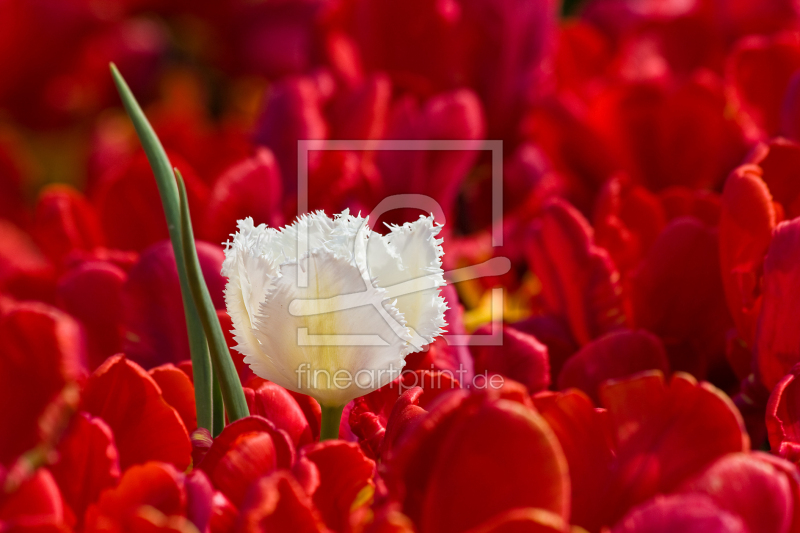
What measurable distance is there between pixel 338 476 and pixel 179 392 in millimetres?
76

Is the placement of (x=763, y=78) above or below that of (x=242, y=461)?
above

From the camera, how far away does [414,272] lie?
0.27 metres

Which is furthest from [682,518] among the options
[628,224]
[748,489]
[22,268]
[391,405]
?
[22,268]

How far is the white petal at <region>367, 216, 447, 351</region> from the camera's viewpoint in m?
0.26

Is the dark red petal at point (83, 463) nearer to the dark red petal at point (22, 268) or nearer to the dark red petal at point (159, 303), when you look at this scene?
the dark red petal at point (159, 303)

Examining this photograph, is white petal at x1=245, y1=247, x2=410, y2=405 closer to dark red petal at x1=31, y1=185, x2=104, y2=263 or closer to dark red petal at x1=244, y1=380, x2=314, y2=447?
dark red petal at x1=244, y1=380, x2=314, y2=447

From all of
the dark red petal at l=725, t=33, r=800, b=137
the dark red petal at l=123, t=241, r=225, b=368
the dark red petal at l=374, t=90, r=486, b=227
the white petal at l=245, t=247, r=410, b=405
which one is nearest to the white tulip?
the white petal at l=245, t=247, r=410, b=405

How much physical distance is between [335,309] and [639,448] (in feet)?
A: 0.32

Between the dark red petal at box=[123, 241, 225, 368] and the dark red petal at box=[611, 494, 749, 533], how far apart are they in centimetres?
21

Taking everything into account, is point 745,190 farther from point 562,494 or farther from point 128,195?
point 128,195

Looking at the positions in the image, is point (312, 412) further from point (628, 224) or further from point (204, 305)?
point (628, 224)

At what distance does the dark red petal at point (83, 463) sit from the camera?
0.84 feet

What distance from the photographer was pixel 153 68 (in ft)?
3.97

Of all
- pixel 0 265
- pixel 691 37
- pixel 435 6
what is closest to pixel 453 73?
pixel 435 6
